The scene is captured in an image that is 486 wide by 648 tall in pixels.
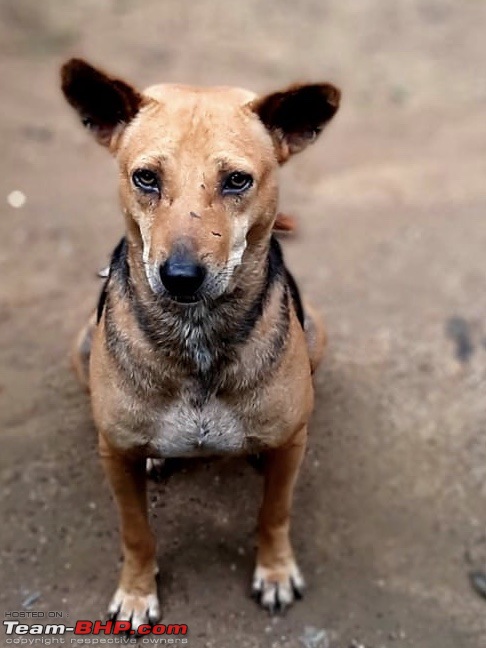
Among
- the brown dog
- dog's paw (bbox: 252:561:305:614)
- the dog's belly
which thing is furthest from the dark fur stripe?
dog's paw (bbox: 252:561:305:614)

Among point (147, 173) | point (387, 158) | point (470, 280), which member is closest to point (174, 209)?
point (147, 173)

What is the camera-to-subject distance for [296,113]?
3.52 meters

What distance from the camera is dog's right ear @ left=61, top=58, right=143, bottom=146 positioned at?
11.0 feet

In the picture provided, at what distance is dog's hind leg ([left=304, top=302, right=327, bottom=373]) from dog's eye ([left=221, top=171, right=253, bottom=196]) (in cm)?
153

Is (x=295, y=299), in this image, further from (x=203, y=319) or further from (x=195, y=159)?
(x=195, y=159)

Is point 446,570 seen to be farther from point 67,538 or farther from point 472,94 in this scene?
point 472,94

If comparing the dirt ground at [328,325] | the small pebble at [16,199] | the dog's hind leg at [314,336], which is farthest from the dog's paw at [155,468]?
the small pebble at [16,199]

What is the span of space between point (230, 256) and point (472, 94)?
5.55 m

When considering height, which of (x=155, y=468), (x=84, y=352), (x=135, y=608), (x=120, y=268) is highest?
(x=120, y=268)

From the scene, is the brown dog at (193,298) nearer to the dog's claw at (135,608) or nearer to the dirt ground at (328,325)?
the dog's claw at (135,608)

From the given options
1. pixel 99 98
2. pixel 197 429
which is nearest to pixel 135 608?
pixel 197 429
